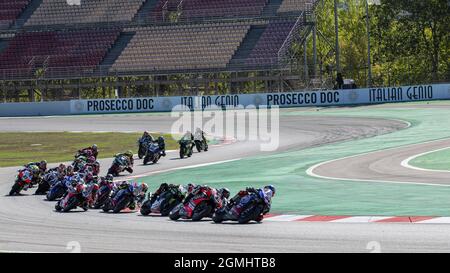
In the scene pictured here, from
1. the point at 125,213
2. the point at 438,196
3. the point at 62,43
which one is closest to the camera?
the point at 438,196

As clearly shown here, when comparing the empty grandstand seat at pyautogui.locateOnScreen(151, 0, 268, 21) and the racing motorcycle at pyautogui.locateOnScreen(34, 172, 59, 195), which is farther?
the empty grandstand seat at pyautogui.locateOnScreen(151, 0, 268, 21)

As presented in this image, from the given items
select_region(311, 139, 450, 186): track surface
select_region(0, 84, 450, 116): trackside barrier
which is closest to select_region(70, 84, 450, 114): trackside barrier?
select_region(0, 84, 450, 116): trackside barrier

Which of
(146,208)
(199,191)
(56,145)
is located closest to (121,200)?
(146,208)

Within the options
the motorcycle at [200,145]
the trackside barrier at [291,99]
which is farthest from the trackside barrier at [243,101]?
the motorcycle at [200,145]

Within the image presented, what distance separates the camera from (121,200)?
809 inches

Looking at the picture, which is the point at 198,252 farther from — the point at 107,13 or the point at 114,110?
the point at 107,13

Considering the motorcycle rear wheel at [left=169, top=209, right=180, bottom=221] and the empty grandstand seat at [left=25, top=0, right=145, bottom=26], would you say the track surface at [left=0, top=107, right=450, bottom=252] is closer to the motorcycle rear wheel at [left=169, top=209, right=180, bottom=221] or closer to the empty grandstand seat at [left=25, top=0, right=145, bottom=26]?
the motorcycle rear wheel at [left=169, top=209, right=180, bottom=221]

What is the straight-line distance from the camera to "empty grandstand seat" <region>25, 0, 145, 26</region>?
75312mm

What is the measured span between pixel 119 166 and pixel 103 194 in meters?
8.12

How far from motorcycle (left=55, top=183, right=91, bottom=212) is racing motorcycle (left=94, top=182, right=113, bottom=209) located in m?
0.25

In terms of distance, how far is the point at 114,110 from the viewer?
67312 millimetres

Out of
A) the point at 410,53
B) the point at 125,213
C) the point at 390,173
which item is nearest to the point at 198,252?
the point at 125,213

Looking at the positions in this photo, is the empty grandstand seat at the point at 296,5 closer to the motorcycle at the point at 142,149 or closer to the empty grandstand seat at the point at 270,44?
the empty grandstand seat at the point at 270,44

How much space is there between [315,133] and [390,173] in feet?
58.1
